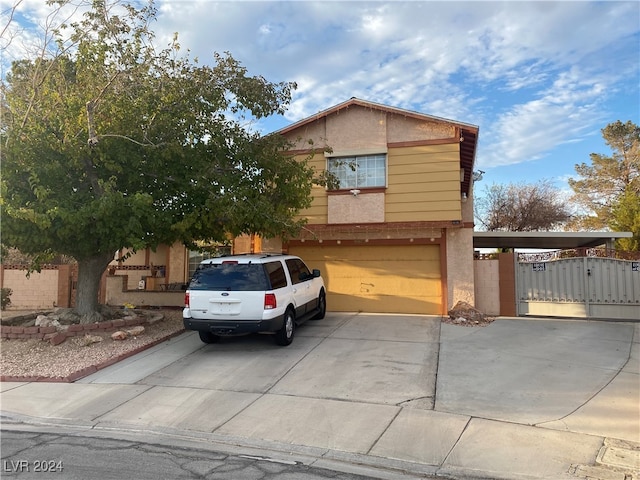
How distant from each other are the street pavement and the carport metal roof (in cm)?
406

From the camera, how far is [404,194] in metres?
12.7

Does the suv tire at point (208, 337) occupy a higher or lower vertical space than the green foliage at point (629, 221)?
lower

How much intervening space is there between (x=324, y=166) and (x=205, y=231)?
444cm

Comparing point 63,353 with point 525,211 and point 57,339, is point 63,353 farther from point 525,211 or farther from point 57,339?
point 525,211

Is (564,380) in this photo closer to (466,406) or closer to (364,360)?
(466,406)

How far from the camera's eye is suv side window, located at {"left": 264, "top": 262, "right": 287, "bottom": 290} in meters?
8.93

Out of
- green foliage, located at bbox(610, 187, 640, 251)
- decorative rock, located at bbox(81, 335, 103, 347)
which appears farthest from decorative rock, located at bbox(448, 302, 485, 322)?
green foliage, located at bbox(610, 187, 640, 251)

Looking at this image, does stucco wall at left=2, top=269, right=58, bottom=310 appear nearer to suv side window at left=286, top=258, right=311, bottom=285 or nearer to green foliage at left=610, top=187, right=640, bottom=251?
suv side window at left=286, top=258, right=311, bottom=285

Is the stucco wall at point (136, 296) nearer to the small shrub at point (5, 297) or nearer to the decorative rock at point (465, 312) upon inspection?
the small shrub at point (5, 297)

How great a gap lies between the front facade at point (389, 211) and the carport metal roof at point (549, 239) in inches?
71.4

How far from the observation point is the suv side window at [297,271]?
1012 centimetres

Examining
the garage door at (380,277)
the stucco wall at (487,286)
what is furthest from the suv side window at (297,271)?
the stucco wall at (487,286)

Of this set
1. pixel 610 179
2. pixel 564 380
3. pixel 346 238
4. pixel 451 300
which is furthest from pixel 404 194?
pixel 610 179

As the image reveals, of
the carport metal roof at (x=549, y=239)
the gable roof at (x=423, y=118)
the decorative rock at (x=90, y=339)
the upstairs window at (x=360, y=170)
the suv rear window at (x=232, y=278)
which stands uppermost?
the gable roof at (x=423, y=118)
